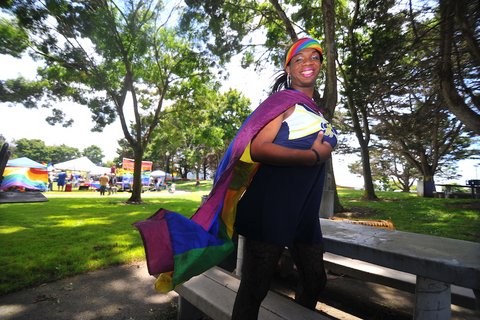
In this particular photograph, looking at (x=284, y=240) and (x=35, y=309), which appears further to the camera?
(x=35, y=309)

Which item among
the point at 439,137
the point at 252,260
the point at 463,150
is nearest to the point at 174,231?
the point at 252,260

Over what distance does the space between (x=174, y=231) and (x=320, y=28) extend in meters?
12.3

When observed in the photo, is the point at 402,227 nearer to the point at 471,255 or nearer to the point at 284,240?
the point at 471,255

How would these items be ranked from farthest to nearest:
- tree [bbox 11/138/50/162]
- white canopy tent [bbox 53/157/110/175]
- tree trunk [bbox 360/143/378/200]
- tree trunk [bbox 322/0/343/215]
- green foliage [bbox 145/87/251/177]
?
tree [bbox 11/138/50/162] < white canopy tent [bbox 53/157/110/175] < green foliage [bbox 145/87/251/177] < tree trunk [bbox 360/143/378/200] < tree trunk [bbox 322/0/343/215]

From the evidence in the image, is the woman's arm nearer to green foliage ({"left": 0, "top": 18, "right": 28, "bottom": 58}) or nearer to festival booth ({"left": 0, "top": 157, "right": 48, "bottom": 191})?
green foliage ({"left": 0, "top": 18, "right": 28, "bottom": 58})

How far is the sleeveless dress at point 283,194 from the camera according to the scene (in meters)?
1.50

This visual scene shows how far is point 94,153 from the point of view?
117 m

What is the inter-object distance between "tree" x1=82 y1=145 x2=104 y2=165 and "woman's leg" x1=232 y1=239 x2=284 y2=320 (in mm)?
128401

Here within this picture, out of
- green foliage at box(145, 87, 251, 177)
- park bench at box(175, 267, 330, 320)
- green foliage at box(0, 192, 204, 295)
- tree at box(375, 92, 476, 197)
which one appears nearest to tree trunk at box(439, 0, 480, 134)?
tree at box(375, 92, 476, 197)

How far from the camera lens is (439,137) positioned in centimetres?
1966

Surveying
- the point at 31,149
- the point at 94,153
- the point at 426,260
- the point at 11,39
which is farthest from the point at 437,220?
the point at 94,153

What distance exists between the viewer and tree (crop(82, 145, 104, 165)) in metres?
115

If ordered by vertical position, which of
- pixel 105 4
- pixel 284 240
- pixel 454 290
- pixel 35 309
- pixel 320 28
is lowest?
pixel 35 309

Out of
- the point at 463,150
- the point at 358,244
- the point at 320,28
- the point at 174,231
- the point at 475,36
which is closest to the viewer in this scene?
the point at 174,231
